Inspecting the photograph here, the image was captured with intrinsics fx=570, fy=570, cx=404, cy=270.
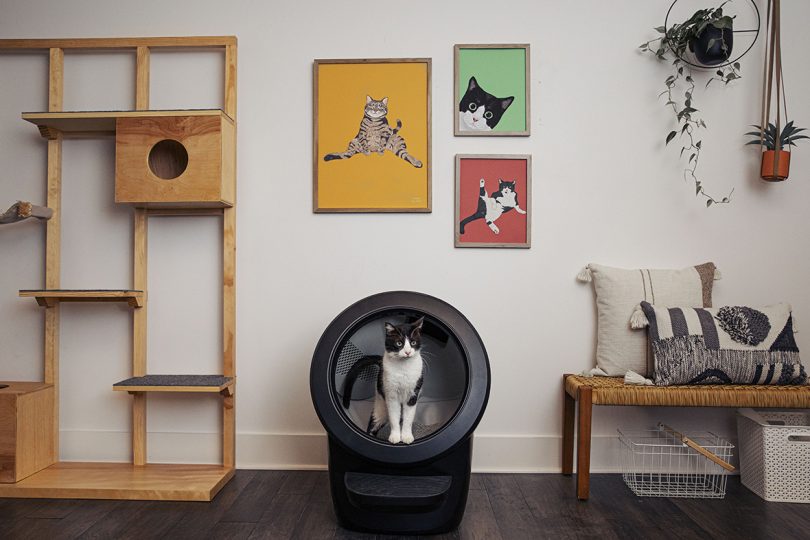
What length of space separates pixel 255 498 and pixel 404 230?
1.11m

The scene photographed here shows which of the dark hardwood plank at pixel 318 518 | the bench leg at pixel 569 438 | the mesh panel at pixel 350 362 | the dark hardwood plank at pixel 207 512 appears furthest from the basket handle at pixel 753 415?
the dark hardwood plank at pixel 207 512

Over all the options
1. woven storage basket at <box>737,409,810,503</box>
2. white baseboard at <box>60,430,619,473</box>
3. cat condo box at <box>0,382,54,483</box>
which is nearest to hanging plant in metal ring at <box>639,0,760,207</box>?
woven storage basket at <box>737,409,810,503</box>

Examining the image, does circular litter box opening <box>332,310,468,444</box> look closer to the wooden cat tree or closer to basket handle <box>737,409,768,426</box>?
the wooden cat tree

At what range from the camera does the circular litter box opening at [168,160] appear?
2.24 meters

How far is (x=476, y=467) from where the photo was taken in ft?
7.32

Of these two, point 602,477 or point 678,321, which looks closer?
point 678,321

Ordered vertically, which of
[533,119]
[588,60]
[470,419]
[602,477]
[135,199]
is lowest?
[602,477]

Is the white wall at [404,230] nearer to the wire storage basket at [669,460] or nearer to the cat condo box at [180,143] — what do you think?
the wire storage basket at [669,460]

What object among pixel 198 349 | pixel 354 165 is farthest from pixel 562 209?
pixel 198 349

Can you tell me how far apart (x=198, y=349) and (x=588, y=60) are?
1.92 meters

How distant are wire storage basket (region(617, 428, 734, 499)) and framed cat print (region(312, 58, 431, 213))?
1.22 meters

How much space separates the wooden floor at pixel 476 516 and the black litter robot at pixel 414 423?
106mm

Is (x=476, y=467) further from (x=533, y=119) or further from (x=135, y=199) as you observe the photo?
(x=135, y=199)

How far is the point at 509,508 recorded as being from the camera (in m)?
1.86
